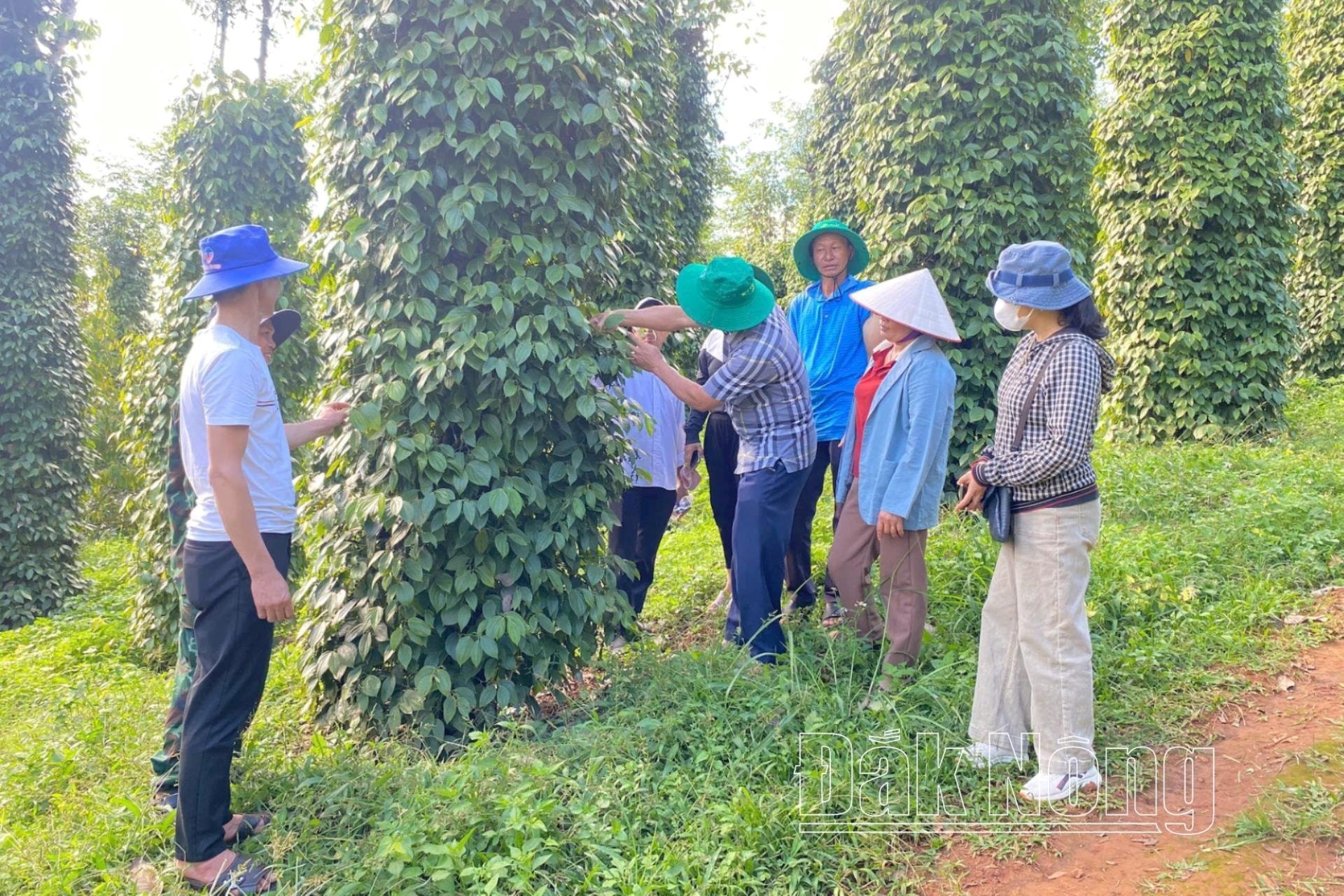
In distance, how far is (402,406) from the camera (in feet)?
11.5

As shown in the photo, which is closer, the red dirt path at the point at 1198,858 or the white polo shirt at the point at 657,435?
the red dirt path at the point at 1198,858

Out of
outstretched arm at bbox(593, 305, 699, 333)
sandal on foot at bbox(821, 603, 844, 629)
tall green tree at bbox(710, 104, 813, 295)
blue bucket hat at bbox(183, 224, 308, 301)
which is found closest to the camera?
blue bucket hat at bbox(183, 224, 308, 301)

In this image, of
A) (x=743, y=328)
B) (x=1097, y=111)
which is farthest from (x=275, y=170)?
(x=1097, y=111)

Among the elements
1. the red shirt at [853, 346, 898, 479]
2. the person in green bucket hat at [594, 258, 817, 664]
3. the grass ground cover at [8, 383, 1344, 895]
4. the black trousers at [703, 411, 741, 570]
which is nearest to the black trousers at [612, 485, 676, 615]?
the black trousers at [703, 411, 741, 570]

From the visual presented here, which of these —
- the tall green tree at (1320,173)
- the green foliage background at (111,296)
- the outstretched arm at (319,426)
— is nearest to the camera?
the outstretched arm at (319,426)

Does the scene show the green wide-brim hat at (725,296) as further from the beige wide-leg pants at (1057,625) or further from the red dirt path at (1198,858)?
the red dirt path at (1198,858)

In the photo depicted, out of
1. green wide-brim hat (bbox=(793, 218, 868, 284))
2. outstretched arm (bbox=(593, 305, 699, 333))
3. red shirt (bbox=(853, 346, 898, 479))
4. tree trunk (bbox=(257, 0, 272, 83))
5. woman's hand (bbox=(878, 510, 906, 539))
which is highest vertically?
tree trunk (bbox=(257, 0, 272, 83))

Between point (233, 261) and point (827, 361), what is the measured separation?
2799 millimetres

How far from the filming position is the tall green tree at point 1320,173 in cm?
988

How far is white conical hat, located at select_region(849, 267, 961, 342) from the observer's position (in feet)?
11.6

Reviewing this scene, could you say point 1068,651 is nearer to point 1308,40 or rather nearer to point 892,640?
point 892,640

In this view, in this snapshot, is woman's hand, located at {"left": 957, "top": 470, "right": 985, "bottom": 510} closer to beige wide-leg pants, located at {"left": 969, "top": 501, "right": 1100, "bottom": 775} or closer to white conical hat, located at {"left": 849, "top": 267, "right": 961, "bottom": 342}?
beige wide-leg pants, located at {"left": 969, "top": 501, "right": 1100, "bottom": 775}

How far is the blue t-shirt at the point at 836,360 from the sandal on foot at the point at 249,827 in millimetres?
2902

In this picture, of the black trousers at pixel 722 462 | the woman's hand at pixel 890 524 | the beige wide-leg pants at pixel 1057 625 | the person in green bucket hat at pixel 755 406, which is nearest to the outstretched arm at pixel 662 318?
the person in green bucket hat at pixel 755 406
